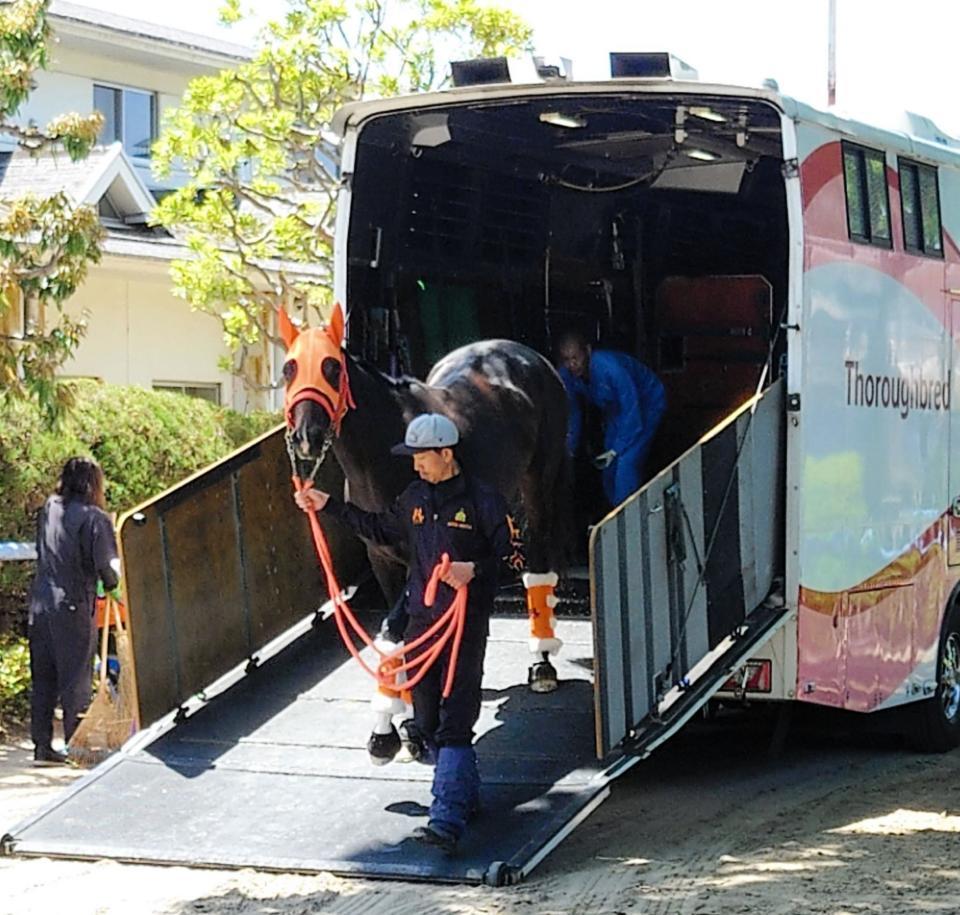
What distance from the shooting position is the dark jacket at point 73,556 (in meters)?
10.6

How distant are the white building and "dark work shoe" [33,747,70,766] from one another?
29.6 feet

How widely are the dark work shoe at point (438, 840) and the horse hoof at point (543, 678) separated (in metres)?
1.86

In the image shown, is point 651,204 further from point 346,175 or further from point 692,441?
point 346,175

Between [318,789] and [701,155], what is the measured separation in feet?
17.3

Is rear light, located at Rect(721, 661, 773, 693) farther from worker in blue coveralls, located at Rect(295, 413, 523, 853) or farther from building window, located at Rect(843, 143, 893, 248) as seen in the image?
building window, located at Rect(843, 143, 893, 248)

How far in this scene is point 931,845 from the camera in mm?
8312

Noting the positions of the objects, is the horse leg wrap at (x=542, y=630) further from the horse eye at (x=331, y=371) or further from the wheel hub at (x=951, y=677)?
the wheel hub at (x=951, y=677)

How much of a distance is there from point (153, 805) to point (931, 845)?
3.55 meters

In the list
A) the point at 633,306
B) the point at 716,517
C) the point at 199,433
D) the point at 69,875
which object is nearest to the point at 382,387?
the point at 716,517

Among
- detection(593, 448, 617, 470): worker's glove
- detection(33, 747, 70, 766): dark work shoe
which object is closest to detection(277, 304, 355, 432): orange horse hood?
detection(593, 448, 617, 470): worker's glove

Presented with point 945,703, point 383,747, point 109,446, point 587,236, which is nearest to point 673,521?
point 383,747

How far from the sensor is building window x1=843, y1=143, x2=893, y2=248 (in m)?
9.52

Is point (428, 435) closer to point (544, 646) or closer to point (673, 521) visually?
point (673, 521)

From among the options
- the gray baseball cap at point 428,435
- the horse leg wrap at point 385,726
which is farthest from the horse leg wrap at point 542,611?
the gray baseball cap at point 428,435
